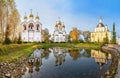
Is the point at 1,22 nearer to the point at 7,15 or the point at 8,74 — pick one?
the point at 7,15

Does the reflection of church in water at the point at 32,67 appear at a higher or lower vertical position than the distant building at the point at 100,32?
lower

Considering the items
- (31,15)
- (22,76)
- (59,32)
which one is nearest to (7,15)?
(22,76)

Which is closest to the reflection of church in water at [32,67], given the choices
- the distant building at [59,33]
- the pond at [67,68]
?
the pond at [67,68]

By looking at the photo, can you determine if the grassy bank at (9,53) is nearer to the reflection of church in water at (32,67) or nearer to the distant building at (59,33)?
the reflection of church in water at (32,67)

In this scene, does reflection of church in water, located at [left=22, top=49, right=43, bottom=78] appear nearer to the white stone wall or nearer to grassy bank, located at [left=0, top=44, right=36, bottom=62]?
grassy bank, located at [left=0, top=44, right=36, bottom=62]

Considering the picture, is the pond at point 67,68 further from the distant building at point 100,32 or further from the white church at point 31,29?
the distant building at point 100,32

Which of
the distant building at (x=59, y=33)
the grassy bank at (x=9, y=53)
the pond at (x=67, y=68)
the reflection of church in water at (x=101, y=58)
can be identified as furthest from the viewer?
the distant building at (x=59, y=33)

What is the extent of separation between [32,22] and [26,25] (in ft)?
8.84

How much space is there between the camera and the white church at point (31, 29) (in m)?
91.1

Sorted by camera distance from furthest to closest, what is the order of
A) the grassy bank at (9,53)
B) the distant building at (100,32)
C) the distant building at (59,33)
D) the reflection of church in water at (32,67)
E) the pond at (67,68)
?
1. the distant building at (100,32)
2. the distant building at (59,33)
3. the grassy bank at (9,53)
4. the reflection of church in water at (32,67)
5. the pond at (67,68)

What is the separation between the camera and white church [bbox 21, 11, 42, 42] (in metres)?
91.1

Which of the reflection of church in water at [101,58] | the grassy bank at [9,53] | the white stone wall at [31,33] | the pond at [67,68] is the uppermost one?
the white stone wall at [31,33]

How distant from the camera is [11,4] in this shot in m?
36.2

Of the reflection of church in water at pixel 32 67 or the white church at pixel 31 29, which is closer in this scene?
the reflection of church in water at pixel 32 67
